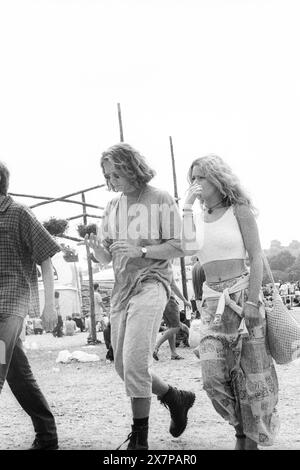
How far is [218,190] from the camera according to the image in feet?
12.3

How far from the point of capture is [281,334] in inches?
140

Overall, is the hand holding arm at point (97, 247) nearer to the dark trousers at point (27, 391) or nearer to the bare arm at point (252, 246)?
the dark trousers at point (27, 391)

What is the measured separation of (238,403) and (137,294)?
845 millimetres

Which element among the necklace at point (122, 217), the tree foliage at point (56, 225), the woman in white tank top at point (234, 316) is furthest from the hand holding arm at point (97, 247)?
the tree foliage at point (56, 225)

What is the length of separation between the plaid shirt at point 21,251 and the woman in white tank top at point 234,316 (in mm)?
916

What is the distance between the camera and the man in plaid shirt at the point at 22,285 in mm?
3686

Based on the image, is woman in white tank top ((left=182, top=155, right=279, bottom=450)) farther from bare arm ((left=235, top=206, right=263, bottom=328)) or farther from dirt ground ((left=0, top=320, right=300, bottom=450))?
dirt ground ((left=0, top=320, right=300, bottom=450))

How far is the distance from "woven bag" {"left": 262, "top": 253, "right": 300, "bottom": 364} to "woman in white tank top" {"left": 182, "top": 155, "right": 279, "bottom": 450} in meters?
0.04

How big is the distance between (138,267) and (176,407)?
958mm

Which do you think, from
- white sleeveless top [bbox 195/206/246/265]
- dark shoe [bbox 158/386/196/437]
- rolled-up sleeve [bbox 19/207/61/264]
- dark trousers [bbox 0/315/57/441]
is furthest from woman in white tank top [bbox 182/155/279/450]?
dark trousers [bbox 0/315/57/441]

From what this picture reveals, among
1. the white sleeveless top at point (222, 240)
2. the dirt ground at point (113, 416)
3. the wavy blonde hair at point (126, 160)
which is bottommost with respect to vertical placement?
the dirt ground at point (113, 416)
